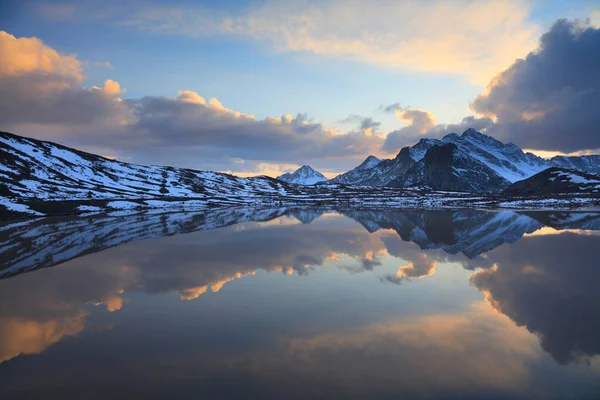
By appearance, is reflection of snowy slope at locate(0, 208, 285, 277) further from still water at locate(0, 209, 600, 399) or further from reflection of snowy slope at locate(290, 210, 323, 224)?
reflection of snowy slope at locate(290, 210, 323, 224)

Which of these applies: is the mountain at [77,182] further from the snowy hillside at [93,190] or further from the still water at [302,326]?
the still water at [302,326]

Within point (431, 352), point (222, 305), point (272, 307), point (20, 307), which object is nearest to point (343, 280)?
point (272, 307)

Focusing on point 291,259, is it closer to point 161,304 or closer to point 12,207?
point 161,304

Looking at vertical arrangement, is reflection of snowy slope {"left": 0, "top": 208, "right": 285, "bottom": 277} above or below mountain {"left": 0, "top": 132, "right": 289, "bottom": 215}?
below

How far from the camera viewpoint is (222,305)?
17703 millimetres

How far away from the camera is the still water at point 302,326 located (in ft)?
34.7

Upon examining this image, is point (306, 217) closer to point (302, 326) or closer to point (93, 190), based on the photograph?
point (302, 326)

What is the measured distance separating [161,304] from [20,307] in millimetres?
7050

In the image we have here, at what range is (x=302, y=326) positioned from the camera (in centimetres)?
1491

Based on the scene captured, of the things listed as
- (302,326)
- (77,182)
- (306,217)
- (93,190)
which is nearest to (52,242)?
A: (302,326)

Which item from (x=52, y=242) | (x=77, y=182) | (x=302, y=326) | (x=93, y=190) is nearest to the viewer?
(x=302, y=326)

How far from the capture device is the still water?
416 inches

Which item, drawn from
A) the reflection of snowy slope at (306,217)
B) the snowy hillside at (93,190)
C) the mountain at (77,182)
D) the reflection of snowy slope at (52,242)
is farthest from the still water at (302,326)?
the mountain at (77,182)

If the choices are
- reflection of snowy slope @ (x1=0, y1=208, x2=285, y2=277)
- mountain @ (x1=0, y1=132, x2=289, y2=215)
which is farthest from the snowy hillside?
reflection of snowy slope @ (x1=0, y1=208, x2=285, y2=277)
